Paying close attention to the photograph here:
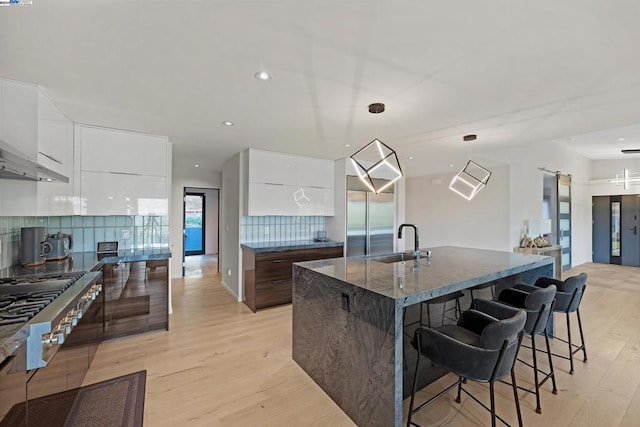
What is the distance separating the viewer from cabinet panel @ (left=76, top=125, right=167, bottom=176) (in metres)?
3.17

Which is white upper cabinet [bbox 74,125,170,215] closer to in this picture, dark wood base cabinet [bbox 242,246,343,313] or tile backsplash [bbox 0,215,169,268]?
tile backsplash [bbox 0,215,169,268]

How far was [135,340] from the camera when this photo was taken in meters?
3.11

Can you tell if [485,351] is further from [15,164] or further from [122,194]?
[122,194]

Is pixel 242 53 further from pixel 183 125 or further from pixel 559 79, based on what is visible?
pixel 559 79

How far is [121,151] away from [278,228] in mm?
2517

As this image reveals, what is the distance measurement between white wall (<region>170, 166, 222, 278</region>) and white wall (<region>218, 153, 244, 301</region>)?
3.68 ft

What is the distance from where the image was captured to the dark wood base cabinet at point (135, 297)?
2.99 metres

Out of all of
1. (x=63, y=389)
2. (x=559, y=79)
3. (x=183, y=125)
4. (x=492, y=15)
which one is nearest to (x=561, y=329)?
(x=559, y=79)

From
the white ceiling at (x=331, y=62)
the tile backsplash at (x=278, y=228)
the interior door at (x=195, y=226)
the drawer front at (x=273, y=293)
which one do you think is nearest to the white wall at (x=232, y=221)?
the tile backsplash at (x=278, y=228)

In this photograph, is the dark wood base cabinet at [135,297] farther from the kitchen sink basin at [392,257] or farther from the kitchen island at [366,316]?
the kitchen sink basin at [392,257]

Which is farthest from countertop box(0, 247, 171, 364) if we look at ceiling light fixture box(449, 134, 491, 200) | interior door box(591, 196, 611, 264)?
interior door box(591, 196, 611, 264)

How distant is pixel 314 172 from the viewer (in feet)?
16.2

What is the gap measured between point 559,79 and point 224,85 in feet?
8.35

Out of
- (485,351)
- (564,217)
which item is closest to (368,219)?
(485,351)
